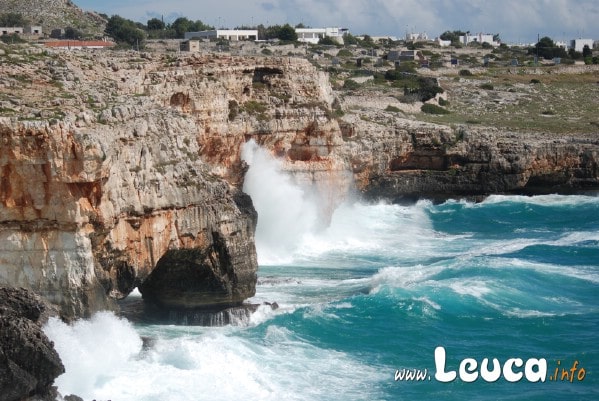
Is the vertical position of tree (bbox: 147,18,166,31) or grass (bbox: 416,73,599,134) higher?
tree (bbox: 147,18,166,31)

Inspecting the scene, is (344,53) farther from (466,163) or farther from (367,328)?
(367,328)

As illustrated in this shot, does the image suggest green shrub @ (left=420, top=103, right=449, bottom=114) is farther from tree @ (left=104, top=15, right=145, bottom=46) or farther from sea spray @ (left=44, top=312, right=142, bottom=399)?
sea spray @ (left=44, top=312, right=142, bottom=399)

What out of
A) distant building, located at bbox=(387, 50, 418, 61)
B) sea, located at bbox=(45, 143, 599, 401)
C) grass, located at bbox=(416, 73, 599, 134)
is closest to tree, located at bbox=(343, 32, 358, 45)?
distant building, located at bbox=(387, 50, 418, 61)

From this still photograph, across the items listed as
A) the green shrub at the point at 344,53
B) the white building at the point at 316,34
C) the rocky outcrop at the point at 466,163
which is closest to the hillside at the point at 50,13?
the rocky outcrop at the point at 466,163

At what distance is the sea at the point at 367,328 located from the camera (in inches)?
837

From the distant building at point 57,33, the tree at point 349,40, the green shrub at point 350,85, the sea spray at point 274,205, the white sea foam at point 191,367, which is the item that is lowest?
the white sea foam at point 191,367

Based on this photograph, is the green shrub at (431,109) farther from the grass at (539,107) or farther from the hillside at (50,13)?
the hillside at (50,13)

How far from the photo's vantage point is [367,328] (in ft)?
88.0

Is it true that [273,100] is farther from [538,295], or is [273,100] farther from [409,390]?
[409,390]

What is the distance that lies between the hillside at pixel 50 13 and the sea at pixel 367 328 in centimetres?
2887

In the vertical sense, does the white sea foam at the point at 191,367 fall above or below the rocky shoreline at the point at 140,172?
below

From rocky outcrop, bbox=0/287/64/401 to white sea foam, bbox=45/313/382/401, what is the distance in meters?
1.43

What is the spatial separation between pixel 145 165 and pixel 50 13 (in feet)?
149

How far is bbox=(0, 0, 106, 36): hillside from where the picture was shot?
63.1m
